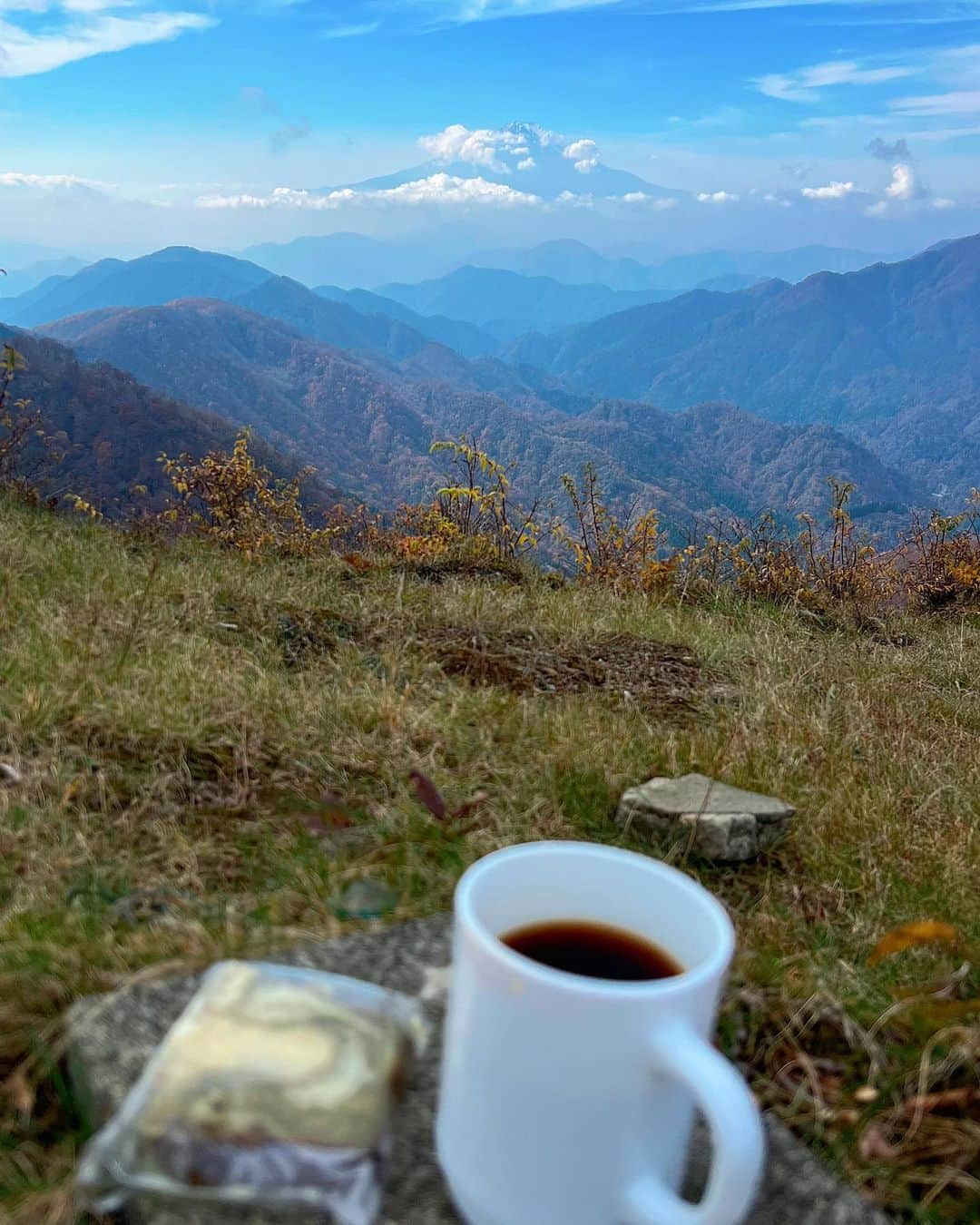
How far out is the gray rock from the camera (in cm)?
246

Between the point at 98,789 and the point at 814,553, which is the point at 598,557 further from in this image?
the point at 98,789

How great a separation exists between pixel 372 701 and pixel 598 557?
177 inches

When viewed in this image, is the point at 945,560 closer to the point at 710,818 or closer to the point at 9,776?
the point at 710,818

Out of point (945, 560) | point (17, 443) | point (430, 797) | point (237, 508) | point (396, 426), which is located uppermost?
point (17, 443)

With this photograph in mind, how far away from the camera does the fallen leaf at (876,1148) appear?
1.25 m

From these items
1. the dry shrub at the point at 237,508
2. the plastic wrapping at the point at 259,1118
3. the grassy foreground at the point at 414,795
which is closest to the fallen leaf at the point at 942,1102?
the grassy foreground at the point at 414,795

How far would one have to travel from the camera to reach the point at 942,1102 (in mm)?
1337

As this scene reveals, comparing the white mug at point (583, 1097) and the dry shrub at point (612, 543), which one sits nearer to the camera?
the white mug at point (583, 1097)

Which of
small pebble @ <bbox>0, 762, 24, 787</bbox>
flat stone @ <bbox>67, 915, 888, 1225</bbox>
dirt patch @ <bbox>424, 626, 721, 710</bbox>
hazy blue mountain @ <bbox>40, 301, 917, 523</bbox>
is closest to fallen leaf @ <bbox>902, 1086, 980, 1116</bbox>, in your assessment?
flat stone @ <bbox>67, 915, 888, 1225</bbox>

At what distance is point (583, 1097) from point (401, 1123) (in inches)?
12.9

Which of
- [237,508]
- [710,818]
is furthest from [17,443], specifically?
[710,818]

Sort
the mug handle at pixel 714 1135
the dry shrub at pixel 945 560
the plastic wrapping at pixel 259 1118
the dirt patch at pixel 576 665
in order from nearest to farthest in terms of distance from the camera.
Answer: the mug handle at pixel 714 1135 → the plastic wrapping at pixel 259 1118 → the dirt patch at pixel 576 665 → the dry shrub at pixel 945 560

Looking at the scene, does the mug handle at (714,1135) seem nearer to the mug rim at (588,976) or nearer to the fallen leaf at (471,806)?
the mug rim at (588,976)

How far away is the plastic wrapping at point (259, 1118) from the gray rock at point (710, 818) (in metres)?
1.49
